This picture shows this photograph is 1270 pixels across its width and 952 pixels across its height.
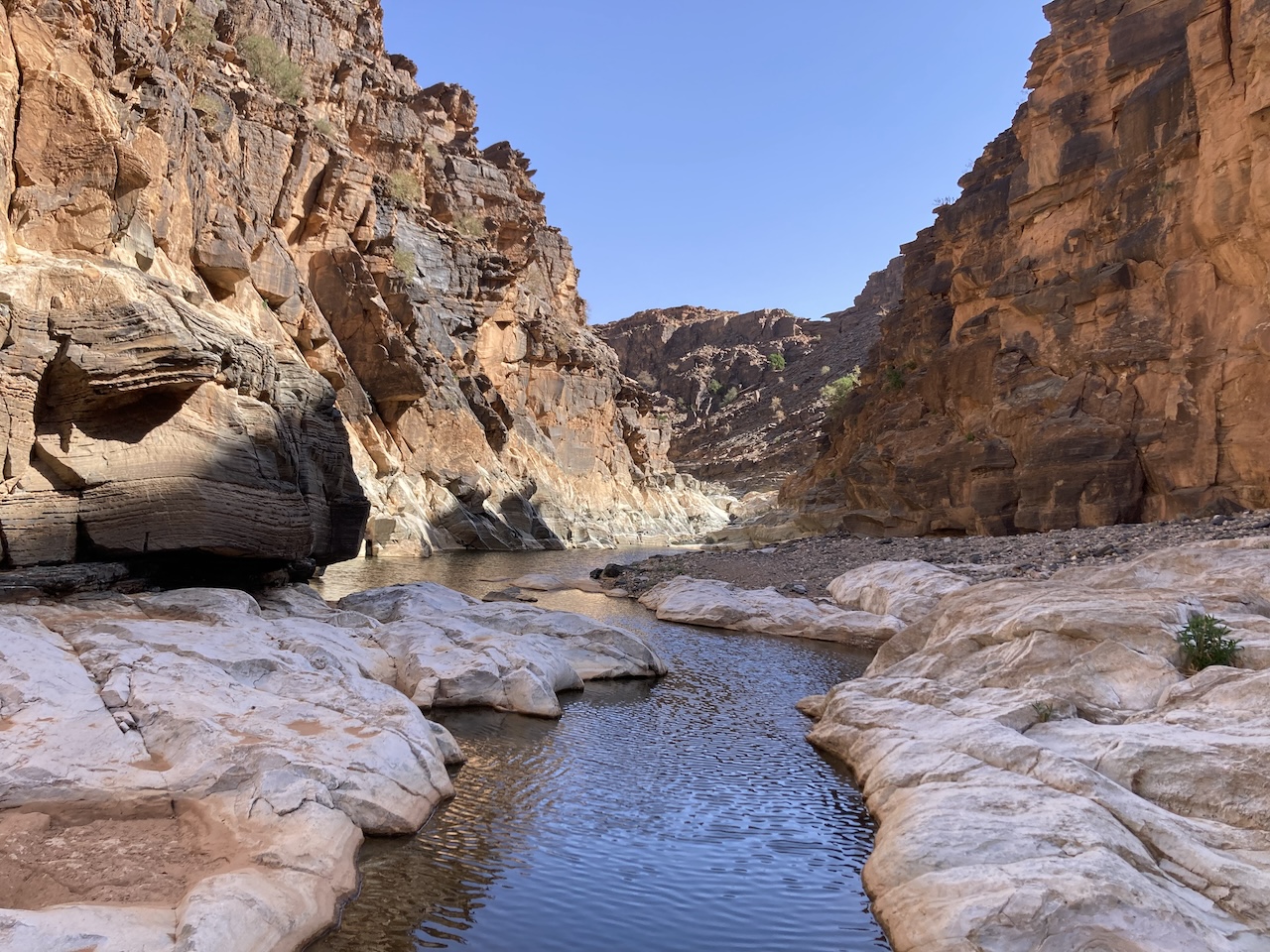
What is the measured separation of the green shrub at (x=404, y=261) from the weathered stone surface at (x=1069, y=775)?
41013 millimetres

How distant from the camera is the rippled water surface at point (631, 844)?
5312mm

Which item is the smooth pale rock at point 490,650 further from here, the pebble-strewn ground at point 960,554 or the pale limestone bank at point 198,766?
the pebble-strewn ground at point 960,554

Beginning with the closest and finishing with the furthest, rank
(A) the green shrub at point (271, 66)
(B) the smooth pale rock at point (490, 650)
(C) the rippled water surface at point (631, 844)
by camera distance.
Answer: (C) the rippled water surface at point (631, 844) < (B) the smooth pale rock at point (490, 650) < (A) the green shrub at point (271, 66)

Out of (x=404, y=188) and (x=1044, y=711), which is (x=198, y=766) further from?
(x=404, y=188)

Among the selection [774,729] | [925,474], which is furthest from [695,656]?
[925,474]

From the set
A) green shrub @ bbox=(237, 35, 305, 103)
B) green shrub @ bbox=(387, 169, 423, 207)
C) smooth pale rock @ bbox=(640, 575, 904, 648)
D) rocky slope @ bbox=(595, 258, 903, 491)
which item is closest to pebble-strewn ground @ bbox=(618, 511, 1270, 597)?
smooth pale rock @ bbox=(640, 575, 904, 648)

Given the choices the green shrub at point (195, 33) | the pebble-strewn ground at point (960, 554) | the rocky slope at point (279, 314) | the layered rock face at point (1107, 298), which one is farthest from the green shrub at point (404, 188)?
the layered rock face at point (1107, 298)

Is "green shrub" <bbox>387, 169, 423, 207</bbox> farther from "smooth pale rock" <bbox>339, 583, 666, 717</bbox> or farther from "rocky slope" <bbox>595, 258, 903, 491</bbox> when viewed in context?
"rocky slope" <bbox>595, 258, 903, 491</bbox>

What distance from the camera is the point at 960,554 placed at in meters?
21.6

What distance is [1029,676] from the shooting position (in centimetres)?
827

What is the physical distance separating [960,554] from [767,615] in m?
6.81

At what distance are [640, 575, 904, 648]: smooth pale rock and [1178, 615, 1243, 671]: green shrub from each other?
23.8 ft

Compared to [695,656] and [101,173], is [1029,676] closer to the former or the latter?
[695,656]

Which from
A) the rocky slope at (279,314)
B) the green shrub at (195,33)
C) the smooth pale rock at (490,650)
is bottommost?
the smooth pale rock at (490,650)
